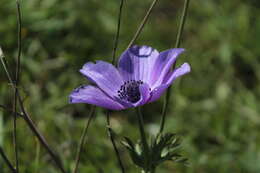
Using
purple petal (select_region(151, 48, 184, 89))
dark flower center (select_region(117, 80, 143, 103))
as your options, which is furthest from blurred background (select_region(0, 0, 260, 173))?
purple petal (select_region(151, 48, 184, 89))

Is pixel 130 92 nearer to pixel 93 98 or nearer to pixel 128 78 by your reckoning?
pixel 128 78

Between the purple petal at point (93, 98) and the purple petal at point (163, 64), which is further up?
the purple petal at point (163, 64)

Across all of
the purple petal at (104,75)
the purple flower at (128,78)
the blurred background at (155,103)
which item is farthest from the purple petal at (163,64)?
the blurred background at (155,103)

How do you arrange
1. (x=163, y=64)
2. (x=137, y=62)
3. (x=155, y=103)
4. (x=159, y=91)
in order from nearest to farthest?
(x=159, y=91) → (x=163, y=64) → (x=137, y=62) → (x=155, y=103)

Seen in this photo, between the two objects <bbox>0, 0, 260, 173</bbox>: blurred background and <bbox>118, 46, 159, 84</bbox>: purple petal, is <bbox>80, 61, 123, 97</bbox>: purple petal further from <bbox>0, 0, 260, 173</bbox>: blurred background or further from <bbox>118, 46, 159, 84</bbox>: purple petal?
<bbox>0, 0, 260, 173</bbox>: blurred background

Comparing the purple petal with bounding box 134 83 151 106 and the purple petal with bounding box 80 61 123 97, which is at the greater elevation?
the purple petal with bounding box 80 61 123 97

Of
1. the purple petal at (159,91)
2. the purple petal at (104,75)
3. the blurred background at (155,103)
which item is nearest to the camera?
the purple petal at (159,91)

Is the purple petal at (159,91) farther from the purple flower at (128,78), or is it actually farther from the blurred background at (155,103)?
the blurred background at (155,103)

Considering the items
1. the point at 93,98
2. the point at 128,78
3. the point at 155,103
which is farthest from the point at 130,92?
the point at 155,103
